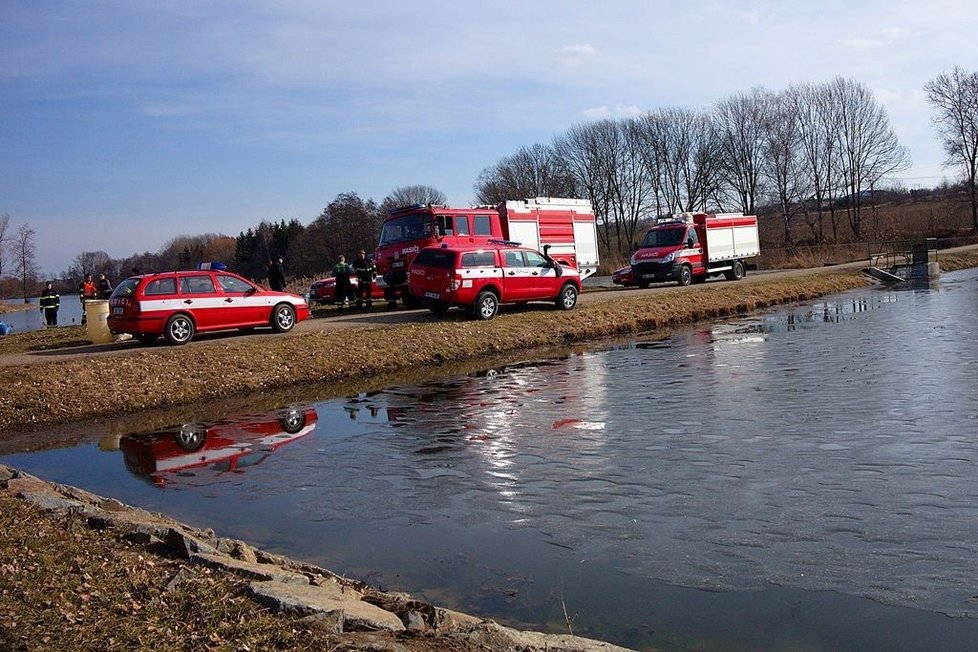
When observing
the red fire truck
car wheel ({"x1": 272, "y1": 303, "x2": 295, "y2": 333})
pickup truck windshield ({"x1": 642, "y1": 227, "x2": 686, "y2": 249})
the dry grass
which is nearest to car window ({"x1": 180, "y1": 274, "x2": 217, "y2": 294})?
car wheel ({"x1": 272, "y1": 303, "x2": 295, "y2": 333})

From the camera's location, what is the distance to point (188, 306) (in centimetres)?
1880

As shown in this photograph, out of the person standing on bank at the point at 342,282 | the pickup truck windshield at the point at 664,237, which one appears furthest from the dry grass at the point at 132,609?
the pickup truck windshield at the point at 664,237

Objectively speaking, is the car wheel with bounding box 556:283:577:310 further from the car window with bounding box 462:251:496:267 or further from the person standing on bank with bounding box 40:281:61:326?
the person standing on bank with bounding box 40:281:61:326

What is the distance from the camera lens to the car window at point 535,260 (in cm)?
2409

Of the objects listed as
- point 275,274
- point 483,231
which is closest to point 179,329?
point 275,274

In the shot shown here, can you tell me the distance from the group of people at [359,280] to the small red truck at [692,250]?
11277mm

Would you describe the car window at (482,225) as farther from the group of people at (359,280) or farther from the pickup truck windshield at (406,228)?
the group of people at (359,280)

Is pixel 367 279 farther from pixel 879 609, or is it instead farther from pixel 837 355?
pixel 879 609

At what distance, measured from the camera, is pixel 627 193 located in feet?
→ 299

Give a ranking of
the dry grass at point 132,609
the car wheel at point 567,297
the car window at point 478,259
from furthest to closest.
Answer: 1. the car wheel at point 567,297
2. the car window at point 478,259
3. the dry grass at point 132,609

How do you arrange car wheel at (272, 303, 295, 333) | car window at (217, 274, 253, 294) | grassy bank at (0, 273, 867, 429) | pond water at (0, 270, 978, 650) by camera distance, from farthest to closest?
car wheel at (272, 303, 295, 333) < car window at (217, 274, 253, 294) < grassy bank at (0, 273, 867, 429) < pond water at (0, 270, 978, 650)

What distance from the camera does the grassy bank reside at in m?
14.9

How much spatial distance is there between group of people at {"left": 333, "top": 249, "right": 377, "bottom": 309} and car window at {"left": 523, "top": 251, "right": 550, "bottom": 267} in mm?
4935

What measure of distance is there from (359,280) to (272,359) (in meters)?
9.42
